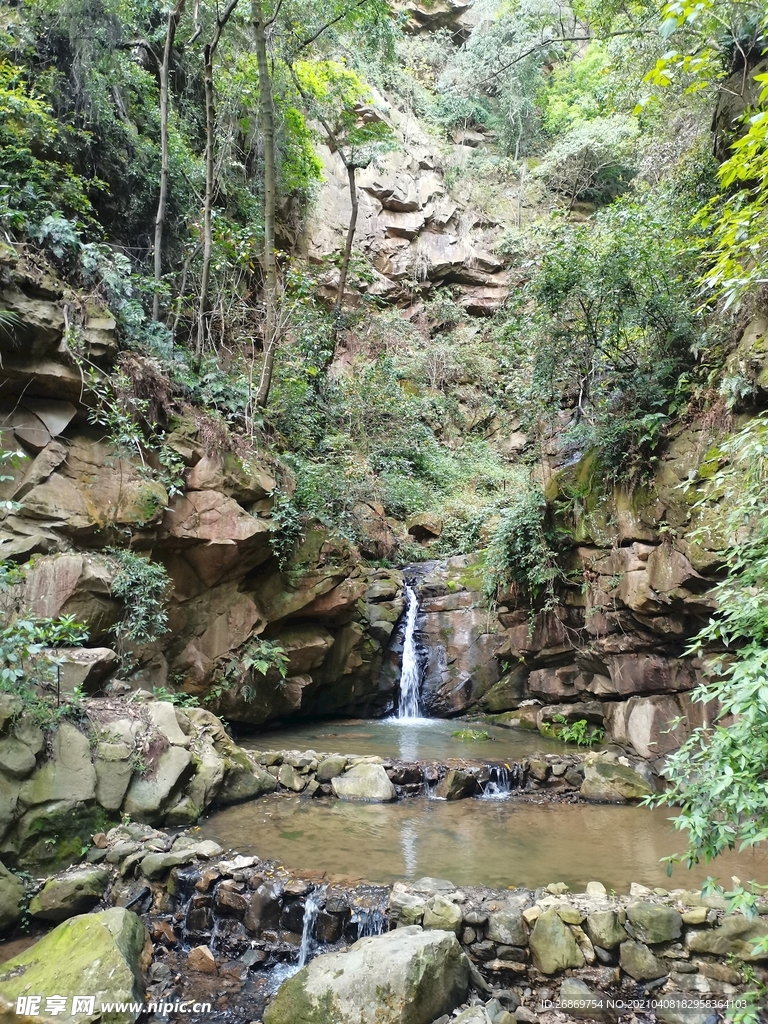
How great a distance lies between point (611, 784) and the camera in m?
7.59

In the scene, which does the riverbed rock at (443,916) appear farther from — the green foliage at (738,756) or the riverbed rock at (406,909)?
the green foliage at (738,756)

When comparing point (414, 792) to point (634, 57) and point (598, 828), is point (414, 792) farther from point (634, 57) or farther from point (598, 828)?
point (634, 57)

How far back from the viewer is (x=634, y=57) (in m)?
10.6

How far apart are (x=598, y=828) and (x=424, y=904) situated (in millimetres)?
2857

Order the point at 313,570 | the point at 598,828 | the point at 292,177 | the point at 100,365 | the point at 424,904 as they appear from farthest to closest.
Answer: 1. the point at 292,177
2. the point at 313,570
3. the point at 100,365
4. the point at 598,828
5. the point at 424,904

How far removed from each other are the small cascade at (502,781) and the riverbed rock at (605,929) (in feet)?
10.7

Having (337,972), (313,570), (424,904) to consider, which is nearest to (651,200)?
(313,570)

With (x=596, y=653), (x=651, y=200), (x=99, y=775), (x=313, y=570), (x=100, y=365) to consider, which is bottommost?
(x=99, y=775)

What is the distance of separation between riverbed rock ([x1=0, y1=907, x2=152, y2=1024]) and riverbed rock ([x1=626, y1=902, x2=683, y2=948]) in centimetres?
341

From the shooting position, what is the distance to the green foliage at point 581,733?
9531 millimetres

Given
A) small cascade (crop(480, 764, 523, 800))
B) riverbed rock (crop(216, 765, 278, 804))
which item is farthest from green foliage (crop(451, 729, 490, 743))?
riverbed rock (crop(216, 765, 278, 804))

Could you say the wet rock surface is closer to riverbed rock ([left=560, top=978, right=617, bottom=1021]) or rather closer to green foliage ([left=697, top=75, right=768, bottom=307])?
riverbed rock ([left=560, top=978, right=617, bottom=1021])

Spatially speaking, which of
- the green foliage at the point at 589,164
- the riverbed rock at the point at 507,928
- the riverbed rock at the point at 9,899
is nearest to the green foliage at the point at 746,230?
the riverbed rock at the point at 507,928

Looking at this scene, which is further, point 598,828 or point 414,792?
point 414,792
